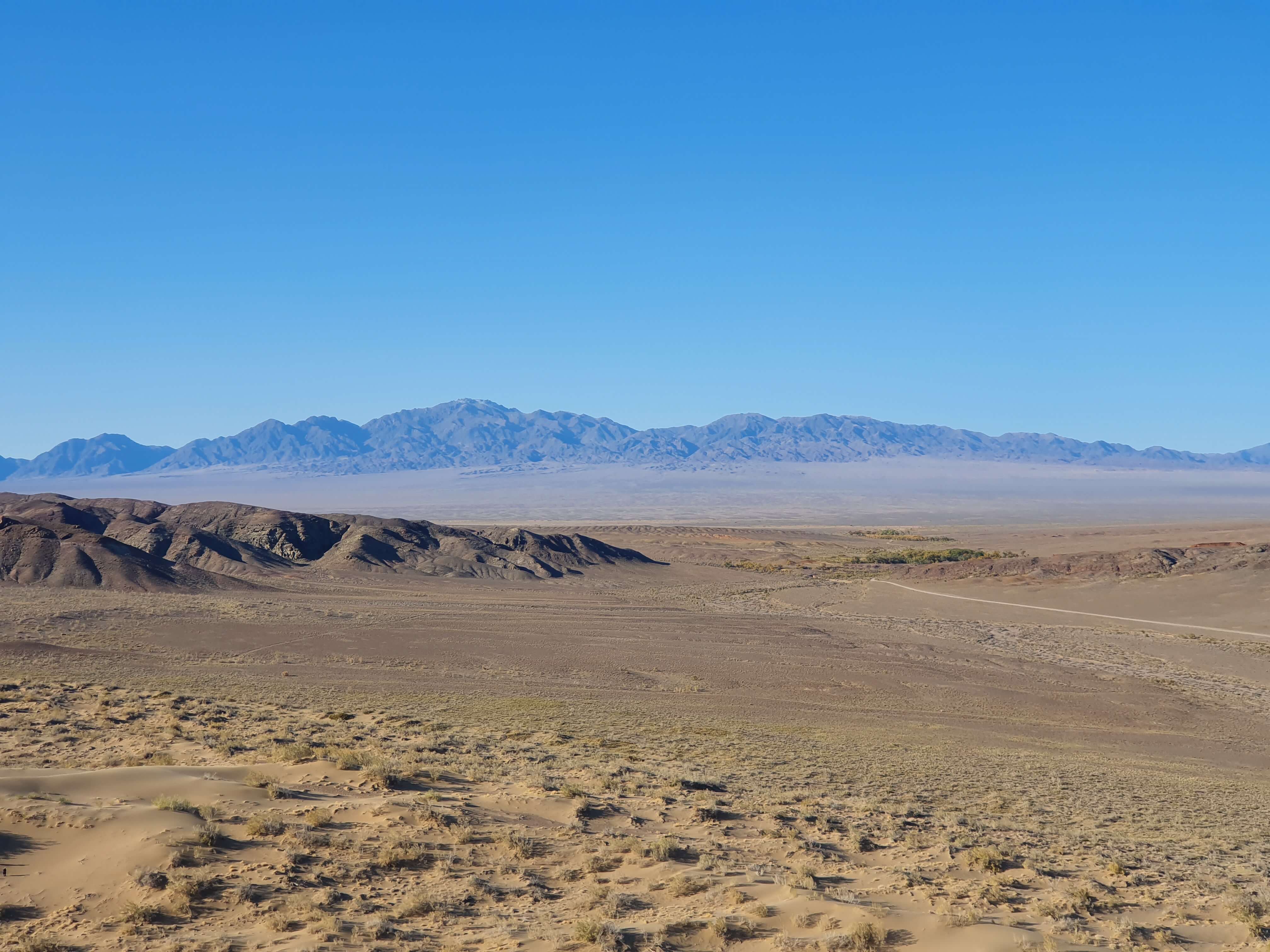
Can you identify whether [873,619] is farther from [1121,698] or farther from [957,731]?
[957,731]

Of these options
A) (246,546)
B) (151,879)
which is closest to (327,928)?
(151,879)

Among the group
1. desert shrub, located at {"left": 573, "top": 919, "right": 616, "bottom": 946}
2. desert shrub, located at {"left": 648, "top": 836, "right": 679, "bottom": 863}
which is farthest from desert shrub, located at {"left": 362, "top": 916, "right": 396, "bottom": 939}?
desert shrub, located at {"left": 648, "top": 836, "right": 679, "bottom": 863}

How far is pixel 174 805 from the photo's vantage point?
35.6ft

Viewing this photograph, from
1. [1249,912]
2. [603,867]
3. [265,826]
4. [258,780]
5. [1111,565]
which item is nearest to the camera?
[1249,912]

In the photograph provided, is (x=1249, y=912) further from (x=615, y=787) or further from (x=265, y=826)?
(x=265, y=826)

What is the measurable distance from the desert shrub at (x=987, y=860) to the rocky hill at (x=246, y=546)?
5122 centimetres

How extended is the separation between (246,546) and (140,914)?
2814 inches

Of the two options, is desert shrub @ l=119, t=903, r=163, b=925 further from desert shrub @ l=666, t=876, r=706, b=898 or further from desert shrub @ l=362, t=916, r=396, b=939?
desert shrub @ l=666, t=876, r=706, b=898

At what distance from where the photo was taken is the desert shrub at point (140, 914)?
8.48m

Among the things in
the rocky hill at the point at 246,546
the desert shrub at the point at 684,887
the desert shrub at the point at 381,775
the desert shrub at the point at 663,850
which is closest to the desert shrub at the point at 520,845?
the desert shrub at the point at 663,850

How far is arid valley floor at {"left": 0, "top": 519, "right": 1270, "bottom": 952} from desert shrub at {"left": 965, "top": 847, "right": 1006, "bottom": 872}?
88mm

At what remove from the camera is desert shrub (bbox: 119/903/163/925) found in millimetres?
8477

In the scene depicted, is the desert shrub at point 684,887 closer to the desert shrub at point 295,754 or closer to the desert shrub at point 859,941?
the desert shrub at point 859,941

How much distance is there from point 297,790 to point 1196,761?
19419mm
